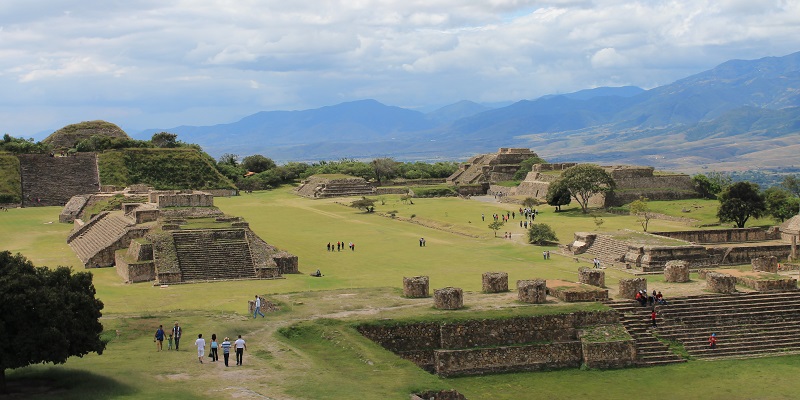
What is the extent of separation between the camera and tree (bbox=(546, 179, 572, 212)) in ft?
243

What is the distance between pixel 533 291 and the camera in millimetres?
28031

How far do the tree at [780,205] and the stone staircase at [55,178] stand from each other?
60.2 metres

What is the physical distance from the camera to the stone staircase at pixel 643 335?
26.5m

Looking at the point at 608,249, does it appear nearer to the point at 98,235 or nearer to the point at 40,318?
the point at 98,235

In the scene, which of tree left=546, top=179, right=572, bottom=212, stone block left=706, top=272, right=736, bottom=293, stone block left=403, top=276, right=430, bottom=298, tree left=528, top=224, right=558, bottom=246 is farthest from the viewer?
tree left=546, top=179, right=572, bottom=212

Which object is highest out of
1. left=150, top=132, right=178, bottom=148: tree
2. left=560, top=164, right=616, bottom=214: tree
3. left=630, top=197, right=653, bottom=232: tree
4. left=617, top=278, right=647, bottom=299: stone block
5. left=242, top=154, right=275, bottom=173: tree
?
left=150, top=132, right=178, bottom=148: tree

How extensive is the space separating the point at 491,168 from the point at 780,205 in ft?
174

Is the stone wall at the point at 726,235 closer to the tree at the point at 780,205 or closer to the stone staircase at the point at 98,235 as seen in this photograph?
the tree at the point at 780,205

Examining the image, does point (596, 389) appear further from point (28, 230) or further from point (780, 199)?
point (28, 230)

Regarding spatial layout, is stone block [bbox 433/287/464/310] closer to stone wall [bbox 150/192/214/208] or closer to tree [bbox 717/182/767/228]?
stone wall [bbox 150/192/214/208]

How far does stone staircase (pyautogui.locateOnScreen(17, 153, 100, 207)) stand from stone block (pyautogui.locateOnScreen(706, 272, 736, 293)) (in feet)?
223

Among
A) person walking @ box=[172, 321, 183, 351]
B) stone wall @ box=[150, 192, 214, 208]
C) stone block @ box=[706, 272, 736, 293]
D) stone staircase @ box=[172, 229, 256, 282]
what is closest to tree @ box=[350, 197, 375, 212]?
stone wall @ box=[150, 192, 214, 208]

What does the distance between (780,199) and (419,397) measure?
46882mm

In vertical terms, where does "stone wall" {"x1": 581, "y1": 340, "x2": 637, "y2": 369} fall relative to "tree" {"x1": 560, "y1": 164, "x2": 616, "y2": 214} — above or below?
below
